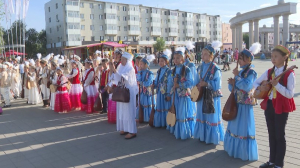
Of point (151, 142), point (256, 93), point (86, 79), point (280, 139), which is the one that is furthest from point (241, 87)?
point (86, 79)

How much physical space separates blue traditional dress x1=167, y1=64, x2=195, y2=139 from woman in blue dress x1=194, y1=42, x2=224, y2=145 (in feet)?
1.03

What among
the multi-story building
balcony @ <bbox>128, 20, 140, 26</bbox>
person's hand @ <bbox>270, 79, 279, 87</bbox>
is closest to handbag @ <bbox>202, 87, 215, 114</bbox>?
person's hand @ <bbox>270, 79, 279, 87</bbox>

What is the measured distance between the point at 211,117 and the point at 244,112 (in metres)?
0.82

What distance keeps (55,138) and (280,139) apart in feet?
16.5

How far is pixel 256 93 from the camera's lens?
12.5 ft

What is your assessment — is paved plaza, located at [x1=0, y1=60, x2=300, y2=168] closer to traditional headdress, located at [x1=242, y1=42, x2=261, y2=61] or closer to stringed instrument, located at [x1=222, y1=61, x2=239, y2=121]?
stringed instrument, located at [x1=222, y1=61, x2=239, y2=121]

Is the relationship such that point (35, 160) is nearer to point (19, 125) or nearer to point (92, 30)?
point (19, 125)

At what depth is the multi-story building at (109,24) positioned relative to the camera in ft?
195

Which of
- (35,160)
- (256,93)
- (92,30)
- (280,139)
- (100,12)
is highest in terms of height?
(100,12)

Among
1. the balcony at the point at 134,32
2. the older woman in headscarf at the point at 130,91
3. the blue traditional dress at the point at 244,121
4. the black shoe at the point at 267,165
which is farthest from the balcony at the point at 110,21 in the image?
the black shoe at the point at 267,165

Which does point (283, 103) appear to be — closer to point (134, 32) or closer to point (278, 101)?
point (278, 101)

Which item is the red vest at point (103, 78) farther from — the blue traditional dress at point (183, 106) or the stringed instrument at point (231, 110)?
the stringed instrument at point (231, 110)

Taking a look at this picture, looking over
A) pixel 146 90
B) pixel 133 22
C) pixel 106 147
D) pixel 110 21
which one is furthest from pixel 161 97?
pixel 133 22

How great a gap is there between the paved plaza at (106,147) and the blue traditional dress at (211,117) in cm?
21
